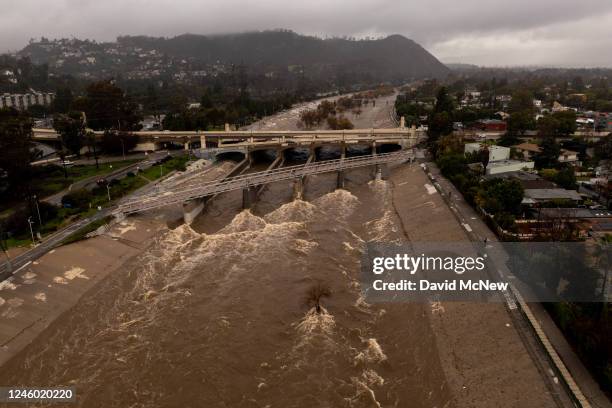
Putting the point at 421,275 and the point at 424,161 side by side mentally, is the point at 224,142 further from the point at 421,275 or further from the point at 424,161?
the point at 421,275

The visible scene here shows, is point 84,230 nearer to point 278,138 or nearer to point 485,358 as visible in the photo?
point 485,358

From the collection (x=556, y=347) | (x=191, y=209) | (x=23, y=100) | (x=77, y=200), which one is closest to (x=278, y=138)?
(x=191, y=209)

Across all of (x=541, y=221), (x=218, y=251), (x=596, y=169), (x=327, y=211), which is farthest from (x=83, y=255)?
(x=596, y=169)

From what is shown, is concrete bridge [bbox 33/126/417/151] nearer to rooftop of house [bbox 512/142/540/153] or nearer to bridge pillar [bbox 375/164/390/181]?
bridge pillar [bbox 375/164/390/181]

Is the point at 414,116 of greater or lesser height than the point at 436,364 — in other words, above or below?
above

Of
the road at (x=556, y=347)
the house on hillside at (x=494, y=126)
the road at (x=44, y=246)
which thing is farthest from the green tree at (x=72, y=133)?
the house on hillside at (x=494, y=126)
